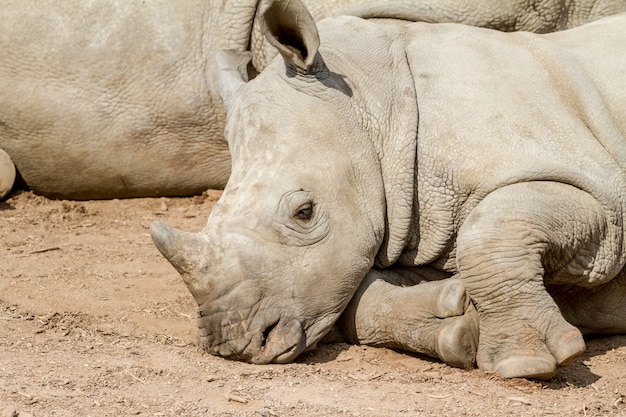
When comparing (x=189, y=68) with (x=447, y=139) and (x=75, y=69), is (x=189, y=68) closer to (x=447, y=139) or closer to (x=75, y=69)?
(x=75, y=69)

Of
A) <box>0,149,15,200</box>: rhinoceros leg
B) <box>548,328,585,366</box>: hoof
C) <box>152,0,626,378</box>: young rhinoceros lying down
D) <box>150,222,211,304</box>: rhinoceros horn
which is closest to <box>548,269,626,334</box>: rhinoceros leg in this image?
<box>152,0,626,378</box>: young rhinoceros lying down

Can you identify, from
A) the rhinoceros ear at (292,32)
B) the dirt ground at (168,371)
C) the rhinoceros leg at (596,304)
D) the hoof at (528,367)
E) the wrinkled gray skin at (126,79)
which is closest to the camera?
the dirt ground at (168,371)

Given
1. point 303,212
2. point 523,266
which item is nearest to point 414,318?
point 523,266

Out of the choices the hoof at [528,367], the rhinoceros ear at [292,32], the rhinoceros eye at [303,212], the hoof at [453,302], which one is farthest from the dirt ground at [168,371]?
the rhinoceros ear at [292,32]

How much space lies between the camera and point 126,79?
8664mm

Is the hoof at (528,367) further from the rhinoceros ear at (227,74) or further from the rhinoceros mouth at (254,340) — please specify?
the rhinoceros ear at (227,74)

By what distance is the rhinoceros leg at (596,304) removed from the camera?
6945 millimetres

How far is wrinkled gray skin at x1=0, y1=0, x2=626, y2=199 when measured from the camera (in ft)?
28.1

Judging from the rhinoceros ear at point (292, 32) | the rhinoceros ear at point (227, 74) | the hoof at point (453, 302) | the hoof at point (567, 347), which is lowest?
the hoof at point (567, 347)

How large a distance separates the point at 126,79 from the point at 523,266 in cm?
350

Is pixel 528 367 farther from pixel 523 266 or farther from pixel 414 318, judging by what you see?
pixel 414 318

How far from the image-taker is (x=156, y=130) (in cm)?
873

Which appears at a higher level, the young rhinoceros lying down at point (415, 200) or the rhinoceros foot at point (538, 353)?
the young rhinoceros lying down at point (415, 200)

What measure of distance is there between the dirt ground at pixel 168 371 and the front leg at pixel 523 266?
0.48ft
